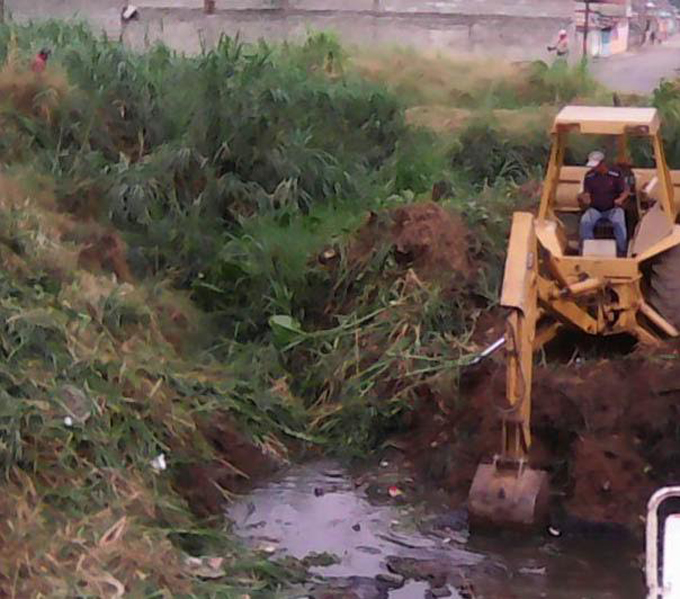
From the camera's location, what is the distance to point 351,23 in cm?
2358

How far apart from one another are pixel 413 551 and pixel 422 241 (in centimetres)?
349

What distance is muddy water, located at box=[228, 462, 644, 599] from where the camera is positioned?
22.4 feet

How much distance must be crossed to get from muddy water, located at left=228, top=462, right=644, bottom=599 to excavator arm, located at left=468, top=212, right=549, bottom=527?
19cm

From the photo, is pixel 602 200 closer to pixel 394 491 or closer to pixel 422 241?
pixel 422 241

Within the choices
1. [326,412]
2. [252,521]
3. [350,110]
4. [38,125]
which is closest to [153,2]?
[350,110]

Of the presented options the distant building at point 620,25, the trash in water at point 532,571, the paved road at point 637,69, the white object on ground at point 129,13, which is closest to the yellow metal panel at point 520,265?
the trash in water at point 532,571

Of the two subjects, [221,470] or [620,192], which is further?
[620,192]

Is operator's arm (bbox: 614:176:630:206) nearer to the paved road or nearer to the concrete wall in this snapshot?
the paved road

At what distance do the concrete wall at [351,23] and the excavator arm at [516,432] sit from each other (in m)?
15.8

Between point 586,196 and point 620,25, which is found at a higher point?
point 586,196

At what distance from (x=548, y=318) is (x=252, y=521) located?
2.29 m

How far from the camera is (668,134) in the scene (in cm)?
1306

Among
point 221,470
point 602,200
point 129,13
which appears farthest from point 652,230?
point 129,13

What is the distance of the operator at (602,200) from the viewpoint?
8.97 metres
